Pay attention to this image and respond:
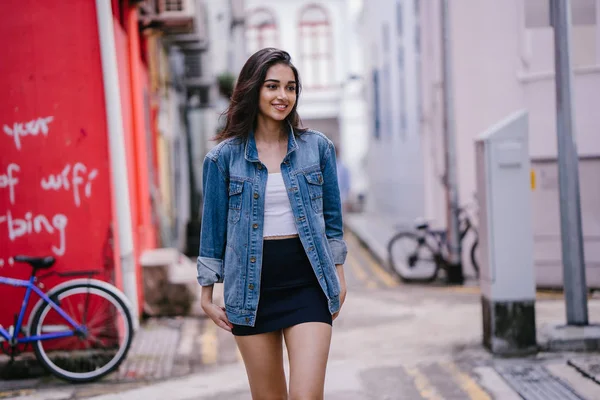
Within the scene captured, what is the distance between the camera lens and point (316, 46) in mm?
43438

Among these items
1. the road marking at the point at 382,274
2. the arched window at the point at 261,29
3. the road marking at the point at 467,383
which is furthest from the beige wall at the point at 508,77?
the arched window at the point at 261,29

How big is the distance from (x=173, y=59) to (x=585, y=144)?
9.38m

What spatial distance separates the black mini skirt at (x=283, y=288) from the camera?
384cm

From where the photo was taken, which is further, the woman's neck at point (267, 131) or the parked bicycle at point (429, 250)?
the parked bicycle at point (429, 250)

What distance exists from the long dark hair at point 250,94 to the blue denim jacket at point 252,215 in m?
0.05

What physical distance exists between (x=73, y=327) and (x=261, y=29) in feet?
123

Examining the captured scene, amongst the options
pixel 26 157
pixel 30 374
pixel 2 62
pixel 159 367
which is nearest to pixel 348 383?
pixel 159 367

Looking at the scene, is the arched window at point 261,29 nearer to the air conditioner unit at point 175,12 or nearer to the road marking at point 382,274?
the road marking at point 382,274

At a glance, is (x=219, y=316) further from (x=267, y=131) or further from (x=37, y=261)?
(x=37, y=261)

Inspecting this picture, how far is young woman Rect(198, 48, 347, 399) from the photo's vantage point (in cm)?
383

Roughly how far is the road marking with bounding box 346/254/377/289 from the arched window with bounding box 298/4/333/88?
26726 millimetres

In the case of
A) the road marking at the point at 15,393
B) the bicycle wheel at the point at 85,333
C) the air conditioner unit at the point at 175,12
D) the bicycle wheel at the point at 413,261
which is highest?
the air conditioner unit at the point at 175,12

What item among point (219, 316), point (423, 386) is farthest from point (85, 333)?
point (219, 316)

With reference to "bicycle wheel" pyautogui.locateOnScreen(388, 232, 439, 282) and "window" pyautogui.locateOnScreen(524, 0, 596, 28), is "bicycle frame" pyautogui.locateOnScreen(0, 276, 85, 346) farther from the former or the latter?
"bicycle wheel" pyautogui.locateOnScreen(388, 232, 439, 282)
